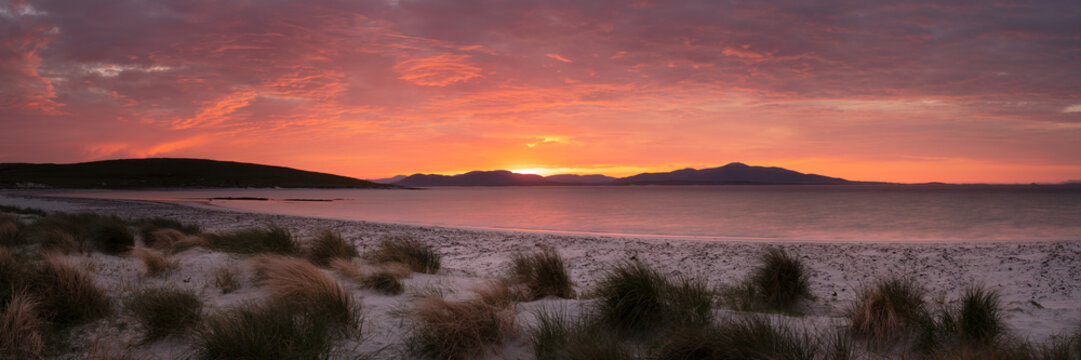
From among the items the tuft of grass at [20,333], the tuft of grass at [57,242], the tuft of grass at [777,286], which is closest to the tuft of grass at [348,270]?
the tuft of grass at [20,333]

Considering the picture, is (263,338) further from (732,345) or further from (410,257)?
(410,257)

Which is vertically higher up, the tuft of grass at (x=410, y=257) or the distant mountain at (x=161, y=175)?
the distant mountain at (x=161, y=175)

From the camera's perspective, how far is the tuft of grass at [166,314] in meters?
4.79

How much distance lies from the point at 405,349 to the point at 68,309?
152 inches

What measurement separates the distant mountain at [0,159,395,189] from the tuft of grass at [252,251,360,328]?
136119 millimetres

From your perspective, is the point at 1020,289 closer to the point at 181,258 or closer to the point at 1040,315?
the point at 1040,315

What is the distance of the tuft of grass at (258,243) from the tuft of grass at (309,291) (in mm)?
3111

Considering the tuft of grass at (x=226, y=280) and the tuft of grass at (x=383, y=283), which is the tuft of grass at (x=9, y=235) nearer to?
the tuft of grass at (x=226, y=280)

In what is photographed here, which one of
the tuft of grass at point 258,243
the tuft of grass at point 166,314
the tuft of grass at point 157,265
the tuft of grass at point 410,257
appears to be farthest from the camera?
the tuft of grass at point 258,243

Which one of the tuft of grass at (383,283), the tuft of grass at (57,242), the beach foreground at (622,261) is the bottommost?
the beach foreground at (622,261)

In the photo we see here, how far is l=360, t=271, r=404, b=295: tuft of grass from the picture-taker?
267 inches

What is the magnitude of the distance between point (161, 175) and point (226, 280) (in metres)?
161

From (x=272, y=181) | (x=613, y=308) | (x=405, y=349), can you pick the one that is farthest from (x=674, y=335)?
(x=272, y=181)

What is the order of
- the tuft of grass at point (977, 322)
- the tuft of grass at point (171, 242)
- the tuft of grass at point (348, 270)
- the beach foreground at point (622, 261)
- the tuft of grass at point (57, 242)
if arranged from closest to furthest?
the tuft of grass at point (977, 322) < the beach foreground at point (622, 261) < the tuft of grass at point (348, 270) < the tuft of grass at point (57, 242) < the tuft of grass at point (171, 242)
